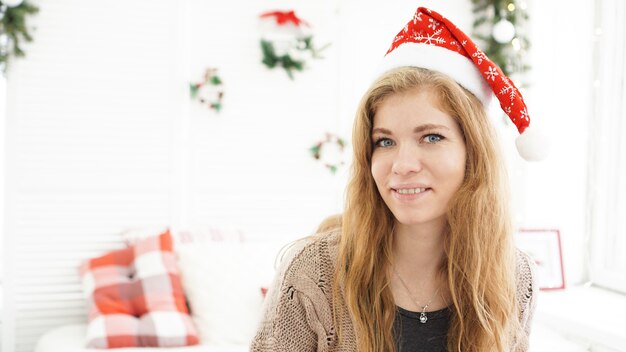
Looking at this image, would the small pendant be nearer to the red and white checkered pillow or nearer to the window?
the red and white checkered pillow

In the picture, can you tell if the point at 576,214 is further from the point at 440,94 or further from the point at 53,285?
the point at 53,285

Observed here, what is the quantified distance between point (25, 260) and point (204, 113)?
1.02m

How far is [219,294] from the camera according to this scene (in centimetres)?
223

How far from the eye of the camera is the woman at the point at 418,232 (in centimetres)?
121

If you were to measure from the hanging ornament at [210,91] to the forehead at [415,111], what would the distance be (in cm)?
154

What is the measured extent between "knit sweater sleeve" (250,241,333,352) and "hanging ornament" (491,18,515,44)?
1.91 metres

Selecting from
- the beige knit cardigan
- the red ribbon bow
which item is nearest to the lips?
the beige knit cardigan

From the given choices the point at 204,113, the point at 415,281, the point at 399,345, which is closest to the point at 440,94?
the point at 415,281

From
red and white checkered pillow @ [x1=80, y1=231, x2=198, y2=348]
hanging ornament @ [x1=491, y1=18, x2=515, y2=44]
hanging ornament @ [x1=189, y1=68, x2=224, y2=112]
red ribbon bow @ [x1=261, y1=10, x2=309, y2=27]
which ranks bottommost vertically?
red and white checkered pillow @ [x1=80, y1=231, x2=198, y2=348]

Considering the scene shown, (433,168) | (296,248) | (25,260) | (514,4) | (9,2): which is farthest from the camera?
(514,4)

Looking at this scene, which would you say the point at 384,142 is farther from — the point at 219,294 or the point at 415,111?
the point at 219,294

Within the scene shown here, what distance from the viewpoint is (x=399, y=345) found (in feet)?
4.22

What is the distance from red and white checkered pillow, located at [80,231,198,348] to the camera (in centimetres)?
209

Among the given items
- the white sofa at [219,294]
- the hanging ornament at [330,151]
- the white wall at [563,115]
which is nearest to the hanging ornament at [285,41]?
the hanging ornament at [330,151]
